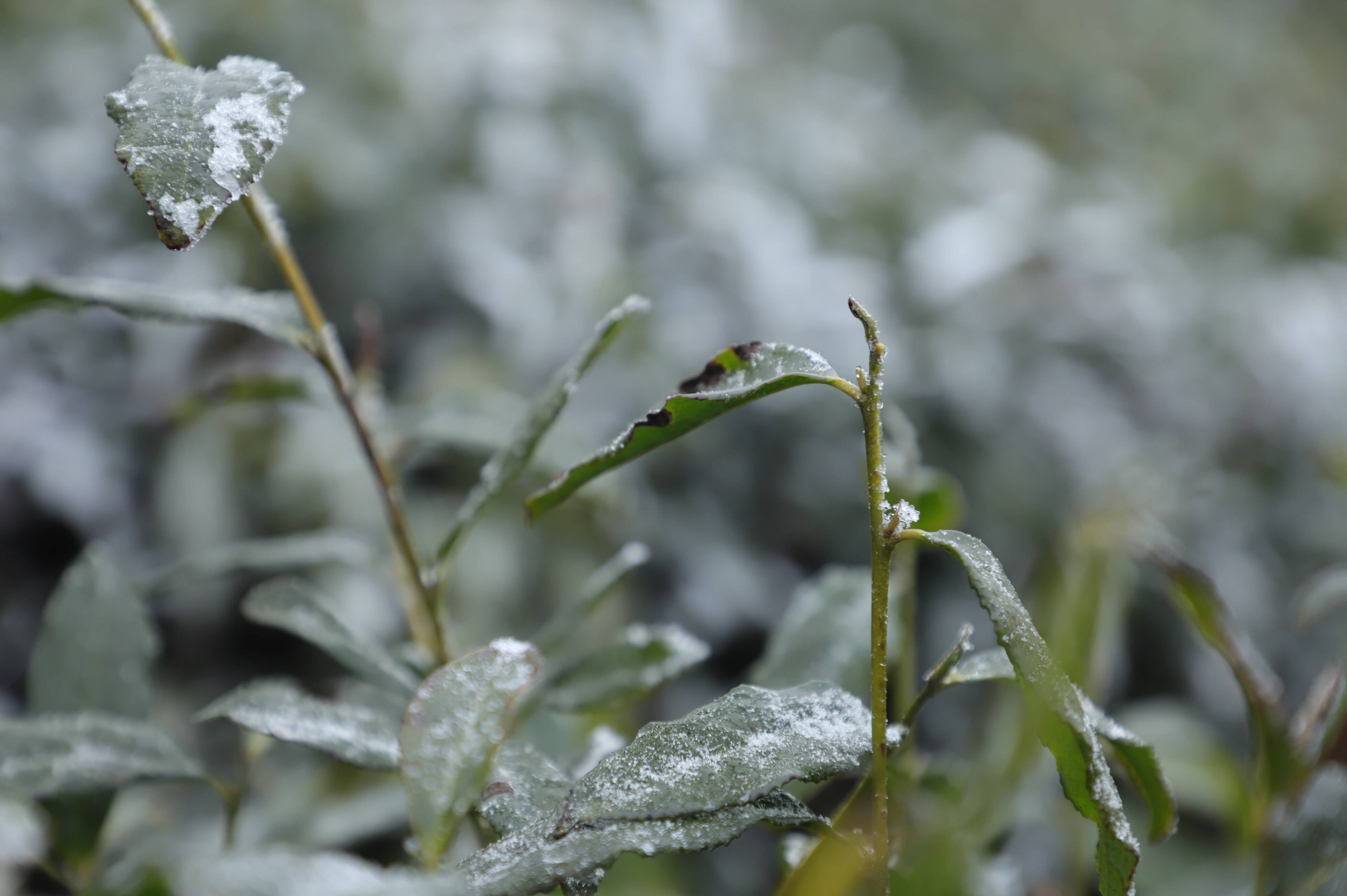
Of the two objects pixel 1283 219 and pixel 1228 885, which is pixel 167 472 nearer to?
pixel 1228 885

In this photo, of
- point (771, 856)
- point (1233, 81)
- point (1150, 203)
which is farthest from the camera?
point (1233, 81)

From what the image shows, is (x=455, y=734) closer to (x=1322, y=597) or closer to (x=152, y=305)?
(x=152, y=305)

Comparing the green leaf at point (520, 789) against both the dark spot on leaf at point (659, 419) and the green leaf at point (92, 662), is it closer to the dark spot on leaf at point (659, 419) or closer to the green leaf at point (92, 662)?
the dark spot on leaf at point (659, 419)

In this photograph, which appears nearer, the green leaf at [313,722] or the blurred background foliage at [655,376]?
the green leaf at [313,722]

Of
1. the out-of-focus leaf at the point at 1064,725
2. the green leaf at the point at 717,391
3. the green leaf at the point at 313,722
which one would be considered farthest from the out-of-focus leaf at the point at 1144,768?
the green leaf at the point at 313,722

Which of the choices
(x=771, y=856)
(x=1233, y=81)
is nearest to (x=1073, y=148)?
(x=1233, y=81)

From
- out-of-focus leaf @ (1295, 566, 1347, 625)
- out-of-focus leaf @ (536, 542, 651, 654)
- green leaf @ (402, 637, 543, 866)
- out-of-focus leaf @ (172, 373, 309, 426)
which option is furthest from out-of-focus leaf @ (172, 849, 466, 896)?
out-of-focus leaf @ (1295, 566, 1347, 625)

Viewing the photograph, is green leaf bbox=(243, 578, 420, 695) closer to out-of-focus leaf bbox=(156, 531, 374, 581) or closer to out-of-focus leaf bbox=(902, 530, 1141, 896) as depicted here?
out-of-focus leaf bbox=(156, 531, 374, 581)
